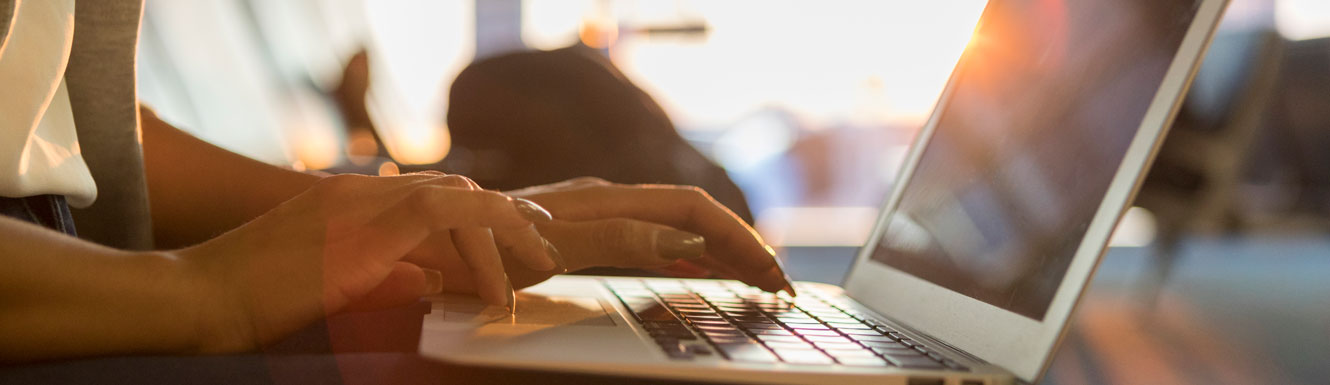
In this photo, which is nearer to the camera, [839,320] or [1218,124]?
[839,320]

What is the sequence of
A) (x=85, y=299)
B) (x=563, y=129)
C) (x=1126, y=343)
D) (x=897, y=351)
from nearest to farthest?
(x=85, y=299) → (x=897, y=351) → (x=1126, y=343) → (x=563, y=129)

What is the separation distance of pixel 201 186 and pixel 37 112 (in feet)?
0.79

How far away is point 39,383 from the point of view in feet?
1.26

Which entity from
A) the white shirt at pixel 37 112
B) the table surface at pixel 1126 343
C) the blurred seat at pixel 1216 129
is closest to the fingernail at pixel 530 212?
the table surface at pixel 1126 343

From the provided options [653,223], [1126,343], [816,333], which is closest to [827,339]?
[816,333]

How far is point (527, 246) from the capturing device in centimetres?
61

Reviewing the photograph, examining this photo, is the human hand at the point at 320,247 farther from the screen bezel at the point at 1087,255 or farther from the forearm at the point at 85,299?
the screen bezel at the point at 1087,255

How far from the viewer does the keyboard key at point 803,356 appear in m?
0.47

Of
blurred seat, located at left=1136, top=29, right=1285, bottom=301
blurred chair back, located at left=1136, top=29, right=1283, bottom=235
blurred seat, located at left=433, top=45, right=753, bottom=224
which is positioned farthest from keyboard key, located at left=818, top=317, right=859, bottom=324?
blurred chair back, located at left=1136, top=29, right=1283, bottom=235

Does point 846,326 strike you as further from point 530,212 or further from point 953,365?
point 530,212

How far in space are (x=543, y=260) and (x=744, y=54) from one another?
676 cm

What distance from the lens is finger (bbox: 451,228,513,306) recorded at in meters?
A: 0.60

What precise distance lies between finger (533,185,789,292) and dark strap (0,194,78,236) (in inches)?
15.2

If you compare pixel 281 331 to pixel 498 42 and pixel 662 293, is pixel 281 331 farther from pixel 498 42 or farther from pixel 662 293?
→ pixel 498 42
